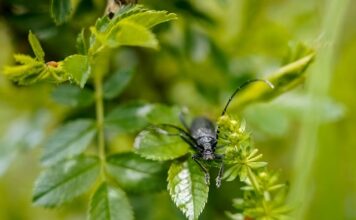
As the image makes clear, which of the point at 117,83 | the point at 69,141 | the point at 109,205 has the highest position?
the point at 117,83

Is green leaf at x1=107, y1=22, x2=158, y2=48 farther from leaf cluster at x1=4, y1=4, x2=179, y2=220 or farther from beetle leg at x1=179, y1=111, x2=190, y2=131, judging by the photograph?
beetle leg at x1=179, y1=111, x2=190, y2=131

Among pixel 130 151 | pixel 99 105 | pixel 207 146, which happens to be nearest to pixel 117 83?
pixel 99 105

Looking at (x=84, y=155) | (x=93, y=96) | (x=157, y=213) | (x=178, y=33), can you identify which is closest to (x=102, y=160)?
(x=84, y=155)

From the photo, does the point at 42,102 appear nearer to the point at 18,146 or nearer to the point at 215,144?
the point at 18,146

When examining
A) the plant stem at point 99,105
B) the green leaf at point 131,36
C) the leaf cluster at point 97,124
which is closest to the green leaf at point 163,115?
the leaf cluster at point 97,124

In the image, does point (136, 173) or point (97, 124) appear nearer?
point (136, 173)

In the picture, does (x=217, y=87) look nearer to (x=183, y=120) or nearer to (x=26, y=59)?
(x=183, y=120)
